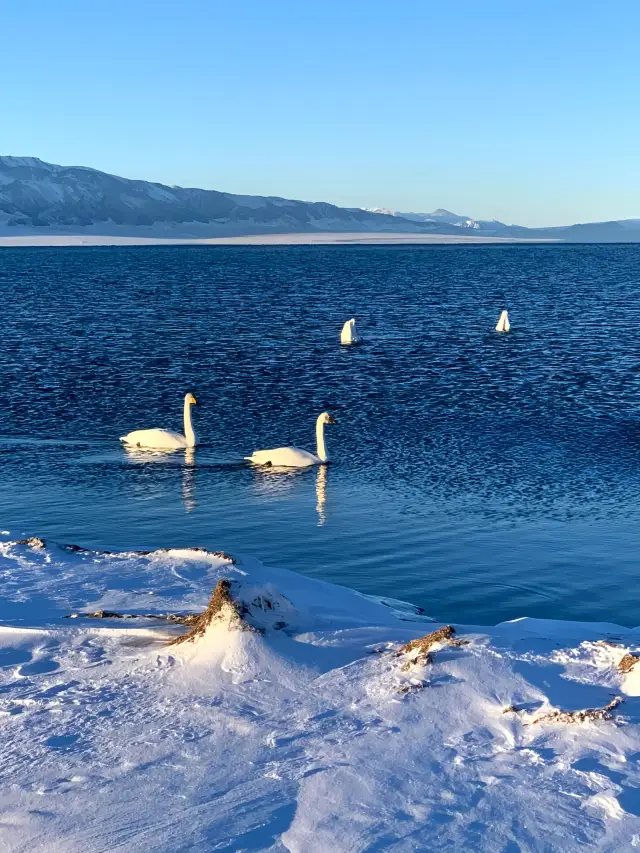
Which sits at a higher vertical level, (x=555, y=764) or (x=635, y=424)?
(x=555, y=764)

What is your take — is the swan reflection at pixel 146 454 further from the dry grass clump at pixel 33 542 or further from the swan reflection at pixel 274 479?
the dry grass clump at pixel 33 542

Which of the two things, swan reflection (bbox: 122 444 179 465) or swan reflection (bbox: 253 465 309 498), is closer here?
swan reflection (bbox: 253 465 309 498)

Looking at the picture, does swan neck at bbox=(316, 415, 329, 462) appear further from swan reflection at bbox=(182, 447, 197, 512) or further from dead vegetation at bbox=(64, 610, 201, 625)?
dead vegetation at bbox=(64, 610, 201, 625)

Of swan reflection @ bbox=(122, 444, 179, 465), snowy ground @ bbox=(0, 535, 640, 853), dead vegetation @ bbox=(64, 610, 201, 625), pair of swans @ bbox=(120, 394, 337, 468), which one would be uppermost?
snowy ground @ bbox=(0, 535, 640, 853)

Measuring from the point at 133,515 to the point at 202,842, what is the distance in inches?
411

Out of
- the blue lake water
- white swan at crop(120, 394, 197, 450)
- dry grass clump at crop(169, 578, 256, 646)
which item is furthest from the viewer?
white swan at crop(120, 394, 197, 450)

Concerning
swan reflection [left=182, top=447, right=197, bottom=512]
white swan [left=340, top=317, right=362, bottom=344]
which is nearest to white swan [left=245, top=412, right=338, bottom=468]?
swan reflection [left=182, top=447, right=197, bottom=512]

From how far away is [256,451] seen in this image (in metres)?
20.4

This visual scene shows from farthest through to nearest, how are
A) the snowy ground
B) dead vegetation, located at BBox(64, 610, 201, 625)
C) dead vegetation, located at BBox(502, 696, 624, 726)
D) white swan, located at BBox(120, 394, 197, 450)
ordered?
white swan, located at BBox(120, 394, 197, 450), dead vegetation, located at BBox(64, 610, 201, 625), dead vegetation, located at BBox(502, 696, 624, 726), the snowy ground

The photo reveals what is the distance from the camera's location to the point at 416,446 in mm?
21188

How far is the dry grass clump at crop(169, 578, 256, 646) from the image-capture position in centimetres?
868

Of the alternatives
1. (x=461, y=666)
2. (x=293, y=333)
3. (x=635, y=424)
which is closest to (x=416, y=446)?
(x=635, y=424)

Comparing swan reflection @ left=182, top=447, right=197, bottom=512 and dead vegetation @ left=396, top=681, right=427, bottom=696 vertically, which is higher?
dead vegetation @ left=396, top=681, right=427, bottom=696

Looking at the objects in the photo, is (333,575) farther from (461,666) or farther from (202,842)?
(202,842)
